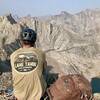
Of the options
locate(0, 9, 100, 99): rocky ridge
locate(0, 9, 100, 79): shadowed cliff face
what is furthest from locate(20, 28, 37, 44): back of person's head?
locate(0, 9, 100, 79): shadowed cliff face

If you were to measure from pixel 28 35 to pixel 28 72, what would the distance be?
1.51ft

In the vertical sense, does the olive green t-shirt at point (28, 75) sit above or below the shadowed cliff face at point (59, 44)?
above

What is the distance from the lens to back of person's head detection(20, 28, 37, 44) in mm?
5383

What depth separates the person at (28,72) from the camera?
548 centimetres

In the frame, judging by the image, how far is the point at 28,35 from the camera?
5.38 meters

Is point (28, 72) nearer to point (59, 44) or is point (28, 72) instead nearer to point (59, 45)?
point (59, 44)

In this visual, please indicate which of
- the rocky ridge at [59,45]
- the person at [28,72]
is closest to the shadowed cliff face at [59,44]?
the rocky ridge at [59,45]

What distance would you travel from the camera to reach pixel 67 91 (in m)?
5.12

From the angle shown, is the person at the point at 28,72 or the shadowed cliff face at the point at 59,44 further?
the shadowed cliff face at the point at 59,44

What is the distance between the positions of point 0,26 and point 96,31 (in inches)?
3498

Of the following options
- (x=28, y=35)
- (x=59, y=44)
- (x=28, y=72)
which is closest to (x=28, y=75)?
(x=28, y=72)

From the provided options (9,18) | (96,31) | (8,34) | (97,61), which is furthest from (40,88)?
(96,31)

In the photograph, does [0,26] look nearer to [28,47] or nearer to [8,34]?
[8,34]

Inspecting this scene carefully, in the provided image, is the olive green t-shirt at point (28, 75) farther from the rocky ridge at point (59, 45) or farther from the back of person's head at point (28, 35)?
the rocky ridge at point (59, 45)
